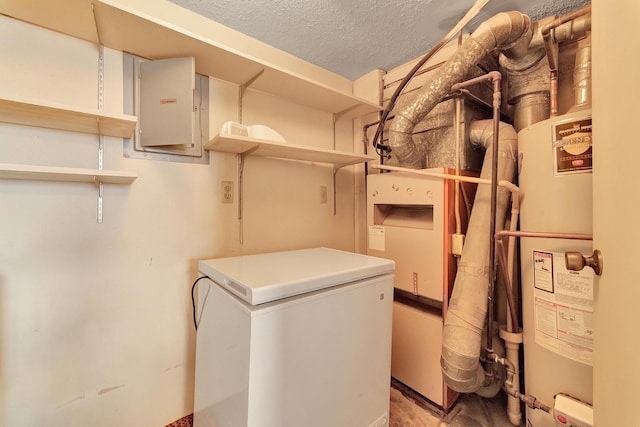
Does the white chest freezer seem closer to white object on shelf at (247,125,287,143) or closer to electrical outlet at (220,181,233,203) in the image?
electrical outlet at (220,181,233,203)

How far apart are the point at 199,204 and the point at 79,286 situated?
0.61 m

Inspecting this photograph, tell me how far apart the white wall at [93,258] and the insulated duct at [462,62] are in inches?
37.3

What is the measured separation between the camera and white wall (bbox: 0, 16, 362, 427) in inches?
40.8

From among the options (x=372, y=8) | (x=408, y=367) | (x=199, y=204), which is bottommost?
(x=408, y=367)

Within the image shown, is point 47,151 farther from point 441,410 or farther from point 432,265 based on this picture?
point 441,410

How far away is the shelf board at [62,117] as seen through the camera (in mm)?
880

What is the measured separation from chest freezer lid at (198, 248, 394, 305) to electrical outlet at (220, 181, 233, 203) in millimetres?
400

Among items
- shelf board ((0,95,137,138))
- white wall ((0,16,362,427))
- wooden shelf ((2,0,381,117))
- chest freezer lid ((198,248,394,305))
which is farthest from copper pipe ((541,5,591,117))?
shelf board ((0,95,137,138))

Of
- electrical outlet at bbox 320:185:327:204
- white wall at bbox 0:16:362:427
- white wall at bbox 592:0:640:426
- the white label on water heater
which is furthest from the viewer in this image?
electrical outlet at bbox 320:185:327:204

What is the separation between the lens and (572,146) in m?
0.97

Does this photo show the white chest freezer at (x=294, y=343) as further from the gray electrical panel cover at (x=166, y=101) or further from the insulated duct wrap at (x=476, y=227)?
the gray electrical panel cover at (x=166, y=101)

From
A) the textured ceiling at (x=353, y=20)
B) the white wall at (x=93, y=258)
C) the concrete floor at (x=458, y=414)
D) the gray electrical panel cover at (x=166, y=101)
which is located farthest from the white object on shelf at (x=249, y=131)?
the concrete floor at (x=458, y=414)

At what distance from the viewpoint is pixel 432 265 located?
4.75 ft

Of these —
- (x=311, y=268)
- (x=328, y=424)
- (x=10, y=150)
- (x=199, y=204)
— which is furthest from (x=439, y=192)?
(x=10, y=150)
